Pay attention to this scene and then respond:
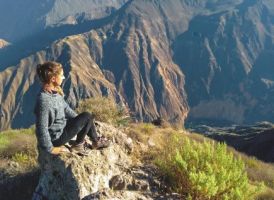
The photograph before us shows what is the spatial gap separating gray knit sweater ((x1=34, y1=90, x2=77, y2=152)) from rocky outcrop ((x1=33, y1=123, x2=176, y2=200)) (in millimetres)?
281

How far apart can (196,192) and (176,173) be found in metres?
0.66

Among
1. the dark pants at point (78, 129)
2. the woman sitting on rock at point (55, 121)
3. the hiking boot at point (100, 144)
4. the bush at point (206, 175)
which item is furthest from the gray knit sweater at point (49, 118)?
the bush at point (206, 175)

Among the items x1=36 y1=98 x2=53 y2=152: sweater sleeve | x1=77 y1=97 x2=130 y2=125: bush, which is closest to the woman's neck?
x1=36 y1=98 x2=53 y2=152: sweater sleeve

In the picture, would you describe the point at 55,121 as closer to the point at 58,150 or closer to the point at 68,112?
the point at 68,112

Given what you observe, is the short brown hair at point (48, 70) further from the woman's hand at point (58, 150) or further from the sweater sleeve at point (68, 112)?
the woman's hand at point (58, 150)

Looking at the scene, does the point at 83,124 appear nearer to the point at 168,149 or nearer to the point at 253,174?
the point at 168,149

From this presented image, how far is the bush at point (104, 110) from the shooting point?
16.0 m

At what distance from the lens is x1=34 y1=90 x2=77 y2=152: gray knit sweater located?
8.31 m

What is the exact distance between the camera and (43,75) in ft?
28.5

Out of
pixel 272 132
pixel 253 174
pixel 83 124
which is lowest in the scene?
pixel 272 132

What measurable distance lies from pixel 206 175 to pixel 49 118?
279 centimetres

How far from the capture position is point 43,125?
835cm

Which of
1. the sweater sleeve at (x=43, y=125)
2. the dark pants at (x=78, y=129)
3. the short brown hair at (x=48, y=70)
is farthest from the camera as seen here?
the dark pants at (x=78, y=129)

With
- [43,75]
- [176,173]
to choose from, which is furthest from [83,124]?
[176,173]
